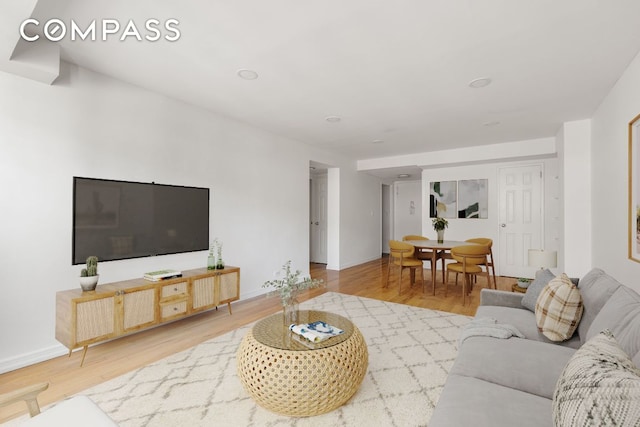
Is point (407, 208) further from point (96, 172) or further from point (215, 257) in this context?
point (96, 172)

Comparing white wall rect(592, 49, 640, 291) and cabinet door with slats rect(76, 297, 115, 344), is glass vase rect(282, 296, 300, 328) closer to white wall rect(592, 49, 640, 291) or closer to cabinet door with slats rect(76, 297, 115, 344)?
cabinet door with slats rect(76, 297, 115, 344)

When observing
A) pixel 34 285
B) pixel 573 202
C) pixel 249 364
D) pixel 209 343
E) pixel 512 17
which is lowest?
pixel 209 343

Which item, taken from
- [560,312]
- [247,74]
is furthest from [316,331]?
[247,74]

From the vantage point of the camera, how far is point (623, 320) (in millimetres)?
1413

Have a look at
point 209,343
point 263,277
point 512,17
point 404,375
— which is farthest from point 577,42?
point 263,277

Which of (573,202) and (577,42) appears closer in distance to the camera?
(577,42)

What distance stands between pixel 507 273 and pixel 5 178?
23.6ft

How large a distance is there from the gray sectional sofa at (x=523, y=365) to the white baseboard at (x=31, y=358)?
3.05 metres

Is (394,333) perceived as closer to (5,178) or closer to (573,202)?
(573,202)

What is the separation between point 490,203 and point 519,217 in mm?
558

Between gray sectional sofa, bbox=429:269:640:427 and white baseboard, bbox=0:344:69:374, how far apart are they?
3055 millimetres

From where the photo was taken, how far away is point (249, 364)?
177 centimetres

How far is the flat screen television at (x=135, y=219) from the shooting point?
275 centimetres

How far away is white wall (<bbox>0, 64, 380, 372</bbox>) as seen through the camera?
2.42 metres
